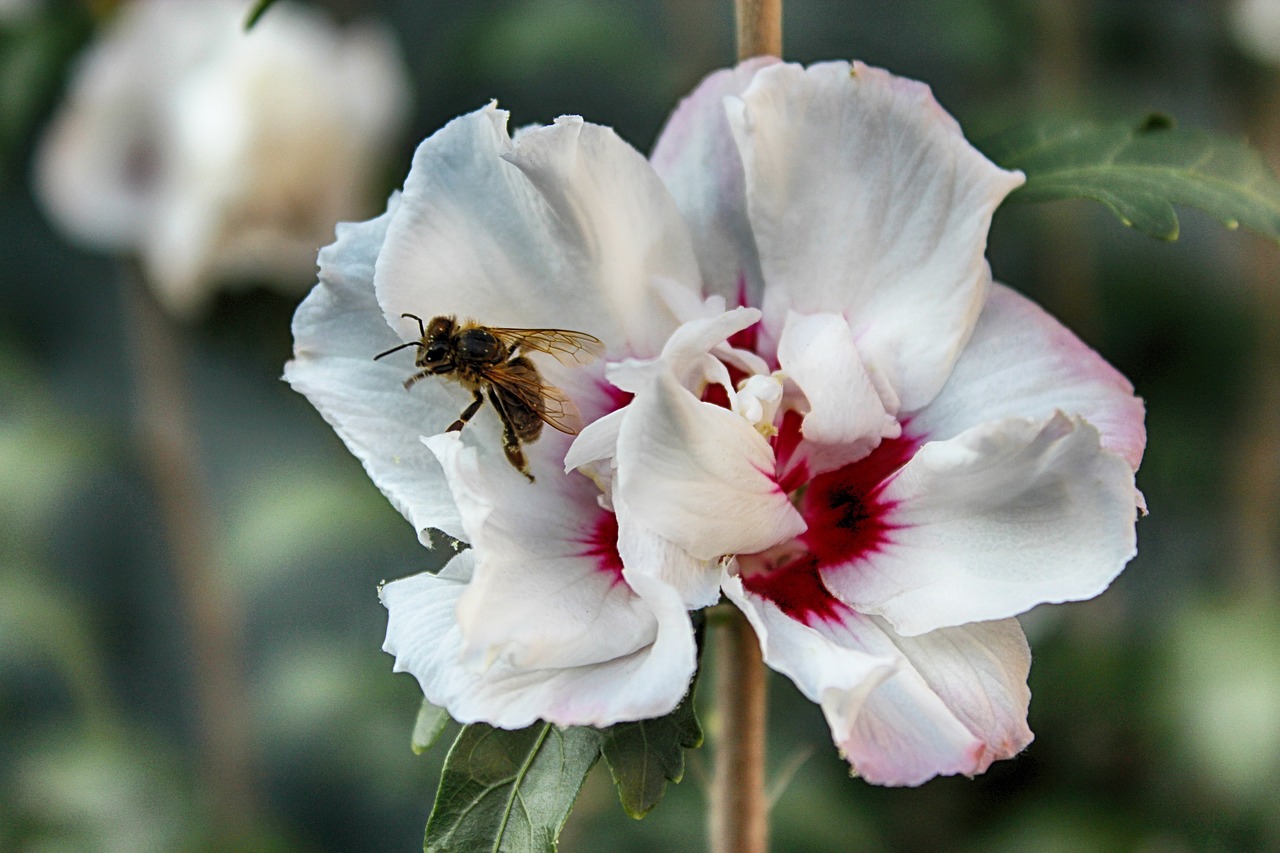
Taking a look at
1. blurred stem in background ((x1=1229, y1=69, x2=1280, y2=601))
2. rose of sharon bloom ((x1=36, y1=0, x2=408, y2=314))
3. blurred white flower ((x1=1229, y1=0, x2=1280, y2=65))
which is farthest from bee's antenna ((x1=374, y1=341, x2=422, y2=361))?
blurred stem in background ((x1=1229, y1=69, x2=1280, y2=601))

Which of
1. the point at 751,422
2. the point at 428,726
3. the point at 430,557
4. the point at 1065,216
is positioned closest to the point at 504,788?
the point at 428,726

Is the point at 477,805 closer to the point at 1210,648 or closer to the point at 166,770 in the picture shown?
the point at 1210,648

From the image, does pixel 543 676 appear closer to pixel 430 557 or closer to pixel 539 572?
pixel 539 572

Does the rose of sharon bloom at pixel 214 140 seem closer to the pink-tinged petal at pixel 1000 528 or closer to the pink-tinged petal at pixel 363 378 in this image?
the pink-tinged petal at pixel 363 378

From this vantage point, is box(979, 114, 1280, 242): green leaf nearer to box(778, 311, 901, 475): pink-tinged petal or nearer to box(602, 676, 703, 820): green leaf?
box(778, 311, 901, 475): pink-tinged petal

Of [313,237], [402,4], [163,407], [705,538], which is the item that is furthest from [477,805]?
[402,4]

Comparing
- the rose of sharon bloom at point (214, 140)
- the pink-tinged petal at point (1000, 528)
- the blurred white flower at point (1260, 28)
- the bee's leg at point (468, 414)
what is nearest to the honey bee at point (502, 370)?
the bee's leg at point (468, 414)
